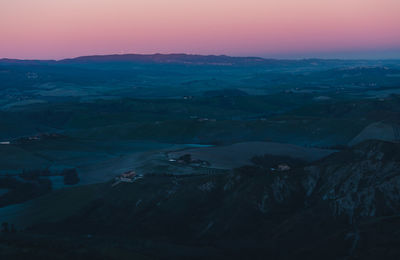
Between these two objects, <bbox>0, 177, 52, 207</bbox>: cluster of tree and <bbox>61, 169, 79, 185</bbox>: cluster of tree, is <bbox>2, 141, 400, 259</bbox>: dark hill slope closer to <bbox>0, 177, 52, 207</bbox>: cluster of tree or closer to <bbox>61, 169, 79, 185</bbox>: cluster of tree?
<bbox>0, 177, 52, 207</bbox>: cluster of tree

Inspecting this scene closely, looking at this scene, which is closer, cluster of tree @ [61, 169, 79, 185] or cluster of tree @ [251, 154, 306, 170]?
cluster of tree @ [61, 169, 79, 185]

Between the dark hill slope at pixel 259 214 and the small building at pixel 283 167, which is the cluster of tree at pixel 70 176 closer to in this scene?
the dark hill slope at pixel 259 214

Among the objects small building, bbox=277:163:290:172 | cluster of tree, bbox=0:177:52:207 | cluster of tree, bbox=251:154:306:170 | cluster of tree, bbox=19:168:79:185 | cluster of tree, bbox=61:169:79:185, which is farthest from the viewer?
cluster of tree, bbox=251:154:306:170

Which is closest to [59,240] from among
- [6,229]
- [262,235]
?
[6,229]

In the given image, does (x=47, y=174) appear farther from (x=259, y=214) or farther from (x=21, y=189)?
(x=259, y=214)

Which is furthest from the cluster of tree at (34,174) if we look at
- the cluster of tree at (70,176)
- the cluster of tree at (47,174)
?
the cluster of tree at (70,176)

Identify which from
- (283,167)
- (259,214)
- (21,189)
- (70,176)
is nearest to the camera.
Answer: (259,214)

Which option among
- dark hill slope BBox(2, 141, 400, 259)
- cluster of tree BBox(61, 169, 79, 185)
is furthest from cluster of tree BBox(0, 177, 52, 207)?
dark hill slope BBox(2, 141, 400, 259)

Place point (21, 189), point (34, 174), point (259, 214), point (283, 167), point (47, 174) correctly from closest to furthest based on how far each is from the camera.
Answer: point (259, 214)
point (21, 189)
point (283, 167)
point (34, 174)
point (47, 174)

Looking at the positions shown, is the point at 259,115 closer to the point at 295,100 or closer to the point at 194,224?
the point at 295,100

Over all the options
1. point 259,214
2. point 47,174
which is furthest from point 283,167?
point 47,174

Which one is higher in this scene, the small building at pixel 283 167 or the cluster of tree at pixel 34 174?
the small building at pixel 283 167
